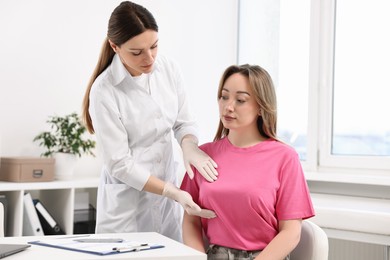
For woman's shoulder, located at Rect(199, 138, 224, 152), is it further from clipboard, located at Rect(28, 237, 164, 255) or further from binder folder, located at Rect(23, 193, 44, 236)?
binder folder, located at Rect(23, 193, 44, 236)

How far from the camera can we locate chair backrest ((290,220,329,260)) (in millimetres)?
1547

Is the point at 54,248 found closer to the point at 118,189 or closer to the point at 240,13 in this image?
the point at 118,189

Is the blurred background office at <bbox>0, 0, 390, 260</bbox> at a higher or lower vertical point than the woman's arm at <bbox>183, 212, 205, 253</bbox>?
higher

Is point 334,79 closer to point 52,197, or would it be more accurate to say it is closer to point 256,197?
point 52,197

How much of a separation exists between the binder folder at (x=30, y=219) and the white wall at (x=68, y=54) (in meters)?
0.38

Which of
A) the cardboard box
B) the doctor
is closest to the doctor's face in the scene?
the doctor

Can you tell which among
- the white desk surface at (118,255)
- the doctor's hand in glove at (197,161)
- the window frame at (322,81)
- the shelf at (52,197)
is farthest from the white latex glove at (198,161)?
the window frame at (322,81)

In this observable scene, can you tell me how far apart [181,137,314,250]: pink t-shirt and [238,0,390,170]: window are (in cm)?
161

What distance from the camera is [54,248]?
136 centimetres

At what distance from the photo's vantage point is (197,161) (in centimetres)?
174

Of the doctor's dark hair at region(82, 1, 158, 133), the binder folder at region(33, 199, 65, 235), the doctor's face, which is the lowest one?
the binder folder at region(33, 199, 65, 235)

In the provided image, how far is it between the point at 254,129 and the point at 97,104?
20.4 inches

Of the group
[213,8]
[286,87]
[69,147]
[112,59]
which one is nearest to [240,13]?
[213,8]

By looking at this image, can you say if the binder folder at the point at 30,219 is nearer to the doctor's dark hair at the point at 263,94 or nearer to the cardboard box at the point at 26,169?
the cardboard box at the point at 26,169
